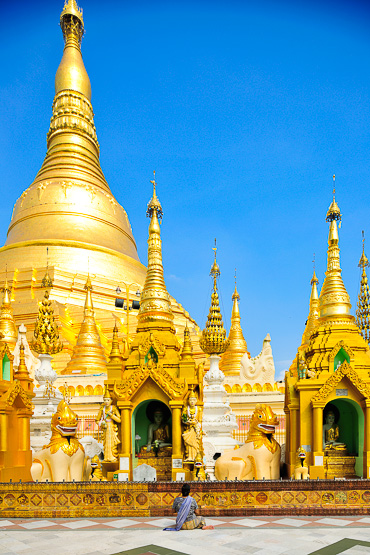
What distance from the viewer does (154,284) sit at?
51.9 ft

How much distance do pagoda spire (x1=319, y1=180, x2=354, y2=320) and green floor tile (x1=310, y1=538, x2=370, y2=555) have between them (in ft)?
24.6

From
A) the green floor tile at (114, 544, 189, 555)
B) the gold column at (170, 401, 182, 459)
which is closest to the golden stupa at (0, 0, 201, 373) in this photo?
the gold column at (170, 401, 182, 459)

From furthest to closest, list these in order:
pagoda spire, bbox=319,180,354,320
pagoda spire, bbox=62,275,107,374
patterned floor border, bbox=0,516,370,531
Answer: pagoda spire, bbox=62,275,107,374
pagoda spire, bbox=319,180,354,320
patterned floor border, bbox=0,516,370,531

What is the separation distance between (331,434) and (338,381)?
4.68 ft

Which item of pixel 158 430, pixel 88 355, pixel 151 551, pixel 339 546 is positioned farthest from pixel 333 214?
pixel 88 355

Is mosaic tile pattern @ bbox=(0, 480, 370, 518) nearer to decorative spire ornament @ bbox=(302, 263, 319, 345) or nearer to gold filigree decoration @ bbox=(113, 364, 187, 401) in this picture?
gold filigree decoration @ bbox=(113, 364, 187, 401)

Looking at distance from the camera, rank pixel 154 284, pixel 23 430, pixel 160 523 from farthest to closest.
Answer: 1. pixel 154 284
2. pixel 23 430
3. pixel 160 523

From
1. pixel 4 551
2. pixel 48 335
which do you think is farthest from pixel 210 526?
pixel 48 335

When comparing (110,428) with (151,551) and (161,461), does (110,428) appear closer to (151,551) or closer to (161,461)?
(161,461)

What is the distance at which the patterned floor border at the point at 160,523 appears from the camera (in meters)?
8.12

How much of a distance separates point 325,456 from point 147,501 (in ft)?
15.3

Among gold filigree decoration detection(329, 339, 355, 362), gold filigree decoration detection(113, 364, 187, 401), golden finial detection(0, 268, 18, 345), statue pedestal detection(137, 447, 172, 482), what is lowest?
statue pedestal detection(137, 447, 172, 482)

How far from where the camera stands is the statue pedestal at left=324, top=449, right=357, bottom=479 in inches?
455

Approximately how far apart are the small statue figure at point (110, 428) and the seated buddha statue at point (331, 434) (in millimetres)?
4801
